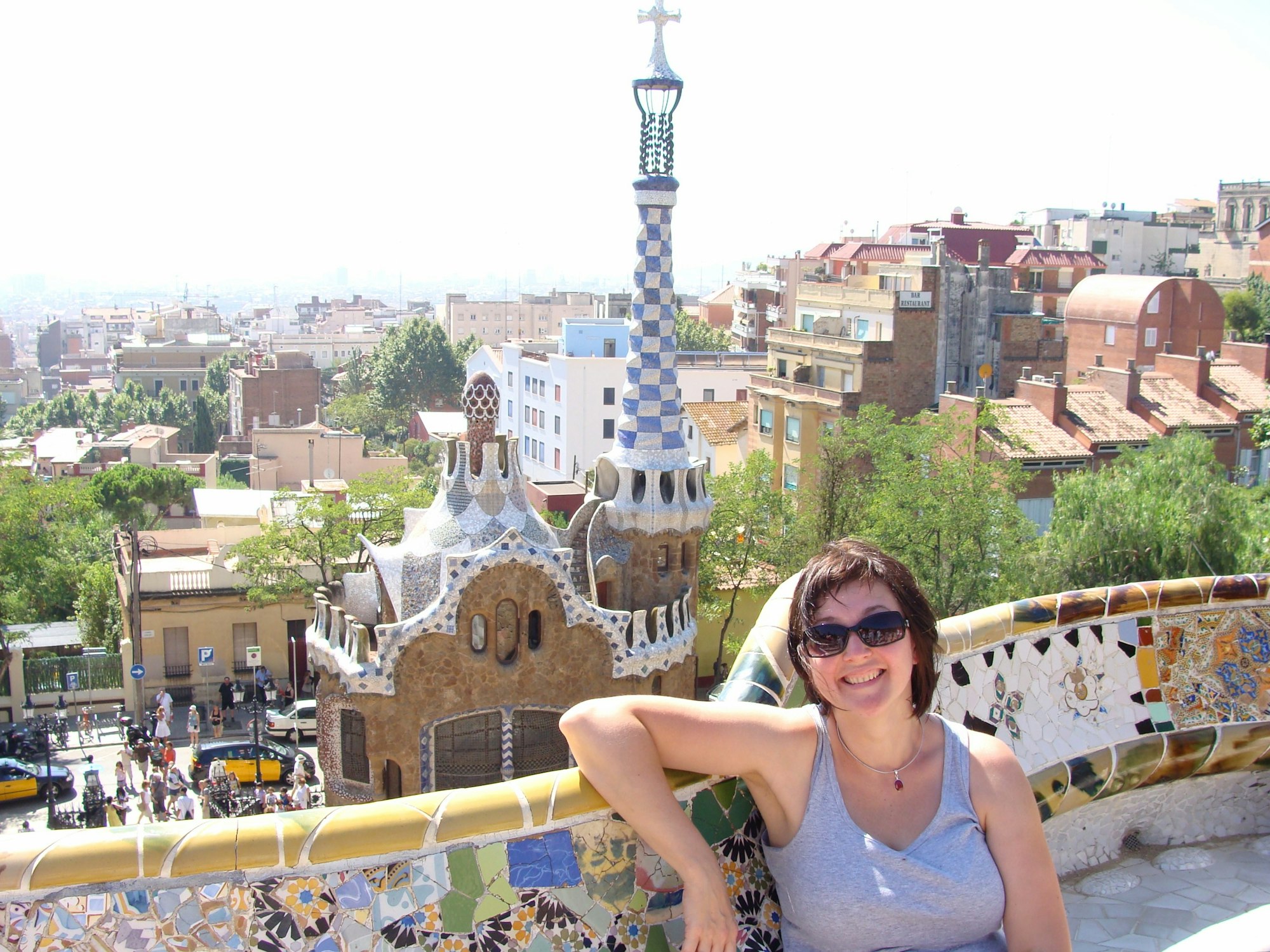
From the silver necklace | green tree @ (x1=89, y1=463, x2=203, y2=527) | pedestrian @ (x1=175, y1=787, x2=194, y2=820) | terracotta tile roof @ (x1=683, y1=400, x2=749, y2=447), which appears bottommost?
pedestrian @ (x1=175, y1=787, x2=194, y2=820)

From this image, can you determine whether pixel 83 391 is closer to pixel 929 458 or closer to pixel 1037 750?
pixel 929 458

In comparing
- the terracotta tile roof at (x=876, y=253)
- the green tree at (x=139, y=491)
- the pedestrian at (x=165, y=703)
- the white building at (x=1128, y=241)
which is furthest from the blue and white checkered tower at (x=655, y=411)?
the white building at (x=1128, y=241)

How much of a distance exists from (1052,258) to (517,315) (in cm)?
9277

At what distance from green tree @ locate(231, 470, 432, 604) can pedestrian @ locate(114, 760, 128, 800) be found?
5710mm

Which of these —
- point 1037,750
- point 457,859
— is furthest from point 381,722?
point 457,859

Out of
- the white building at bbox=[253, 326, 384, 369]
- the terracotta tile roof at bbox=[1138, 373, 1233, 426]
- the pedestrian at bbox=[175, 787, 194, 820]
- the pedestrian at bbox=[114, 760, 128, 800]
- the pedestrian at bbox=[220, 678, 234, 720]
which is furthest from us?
the white building at bbox=[253, 326, 384, 369]

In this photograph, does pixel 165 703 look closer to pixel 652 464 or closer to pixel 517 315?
pixel 652 464

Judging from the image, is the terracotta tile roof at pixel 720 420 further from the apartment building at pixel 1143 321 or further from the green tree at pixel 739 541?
the green tree at pixel 739 541

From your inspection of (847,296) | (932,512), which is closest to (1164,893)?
(932,512)

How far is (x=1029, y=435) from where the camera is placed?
29.7 meters

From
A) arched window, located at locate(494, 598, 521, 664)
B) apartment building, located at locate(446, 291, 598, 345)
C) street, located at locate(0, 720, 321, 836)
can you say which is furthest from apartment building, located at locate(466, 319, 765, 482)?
apartment building, located at locate(446, 291, 598, 345)

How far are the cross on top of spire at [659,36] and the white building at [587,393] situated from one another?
29.7 metres

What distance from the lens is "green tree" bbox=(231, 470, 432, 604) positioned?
2595 cm

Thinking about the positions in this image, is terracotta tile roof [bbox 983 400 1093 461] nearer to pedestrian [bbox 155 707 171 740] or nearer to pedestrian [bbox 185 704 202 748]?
pedestrian [bbox 185 704 202 748]
